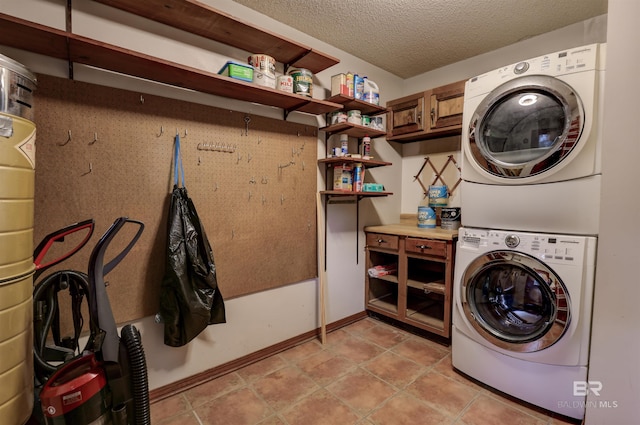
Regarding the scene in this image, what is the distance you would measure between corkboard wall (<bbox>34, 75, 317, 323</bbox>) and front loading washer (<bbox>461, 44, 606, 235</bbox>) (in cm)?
115

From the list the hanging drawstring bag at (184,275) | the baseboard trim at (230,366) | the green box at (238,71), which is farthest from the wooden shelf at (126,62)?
the baseboard trim at (230,366)

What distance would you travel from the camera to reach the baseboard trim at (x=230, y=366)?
164 centimetres

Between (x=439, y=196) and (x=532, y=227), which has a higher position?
(x=439, y=196)

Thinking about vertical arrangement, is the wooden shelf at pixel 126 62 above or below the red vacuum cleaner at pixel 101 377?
above

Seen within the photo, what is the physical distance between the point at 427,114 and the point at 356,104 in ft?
2.32

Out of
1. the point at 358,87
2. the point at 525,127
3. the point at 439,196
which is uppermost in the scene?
the point at 358,87

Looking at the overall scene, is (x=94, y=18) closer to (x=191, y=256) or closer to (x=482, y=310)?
(x=191, y=256)

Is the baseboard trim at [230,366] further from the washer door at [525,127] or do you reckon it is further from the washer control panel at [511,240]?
the washer door at [525,127]

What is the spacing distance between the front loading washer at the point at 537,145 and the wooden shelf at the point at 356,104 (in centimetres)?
70

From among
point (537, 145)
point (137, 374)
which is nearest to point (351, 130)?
point (537, 145)

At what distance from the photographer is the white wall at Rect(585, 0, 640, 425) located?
3.45 ft

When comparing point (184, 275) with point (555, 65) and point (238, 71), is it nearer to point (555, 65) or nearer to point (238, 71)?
point (238, 71)

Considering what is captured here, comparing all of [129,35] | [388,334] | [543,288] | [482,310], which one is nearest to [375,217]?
[388,334]

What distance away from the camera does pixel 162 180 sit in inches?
63.1
